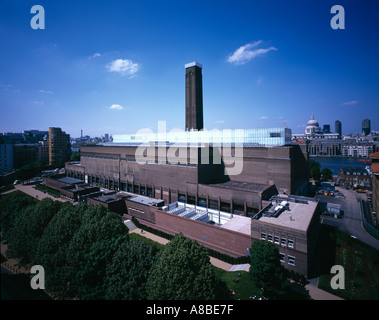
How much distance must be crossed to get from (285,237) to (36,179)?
91785 mm

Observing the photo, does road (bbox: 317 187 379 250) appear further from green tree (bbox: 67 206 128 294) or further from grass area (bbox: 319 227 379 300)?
green tree (bbox: 67 206 128 294)

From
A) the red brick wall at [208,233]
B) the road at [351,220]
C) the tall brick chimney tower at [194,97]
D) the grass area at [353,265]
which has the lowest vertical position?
the grass area at [353,265]

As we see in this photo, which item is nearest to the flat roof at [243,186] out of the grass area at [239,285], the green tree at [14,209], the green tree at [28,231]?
the grass area at [239,285]

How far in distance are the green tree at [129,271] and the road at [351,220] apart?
37737 mm

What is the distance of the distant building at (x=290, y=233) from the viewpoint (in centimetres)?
2534

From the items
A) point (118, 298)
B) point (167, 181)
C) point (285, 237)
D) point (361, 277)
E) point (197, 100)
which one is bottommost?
point (361, 277)

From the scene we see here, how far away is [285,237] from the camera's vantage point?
86.6ft

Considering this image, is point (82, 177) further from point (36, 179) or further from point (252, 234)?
point (252, 234)

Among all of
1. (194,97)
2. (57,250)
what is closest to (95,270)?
(57,250)

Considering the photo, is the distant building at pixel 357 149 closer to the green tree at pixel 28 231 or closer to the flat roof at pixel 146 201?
the flat roof at pixel 146 201

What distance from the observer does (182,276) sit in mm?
17578

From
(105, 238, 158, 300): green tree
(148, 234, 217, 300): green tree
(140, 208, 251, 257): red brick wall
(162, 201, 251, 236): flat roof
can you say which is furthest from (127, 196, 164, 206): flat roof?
(148, 234, 217, 300): green tree

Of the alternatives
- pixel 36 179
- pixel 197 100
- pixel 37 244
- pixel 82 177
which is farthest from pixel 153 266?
pixel 36 179

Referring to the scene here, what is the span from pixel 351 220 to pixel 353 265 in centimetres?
2169
